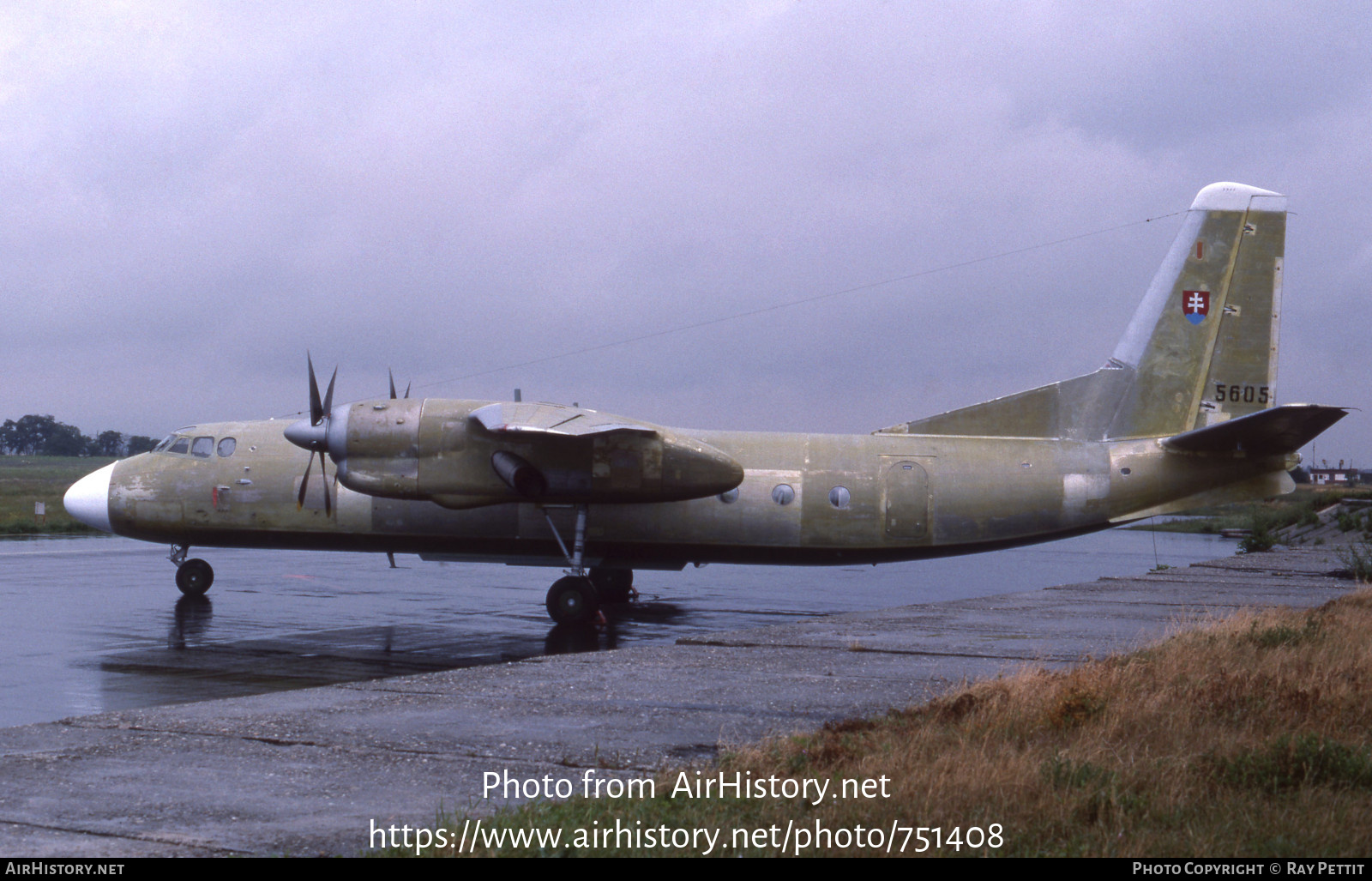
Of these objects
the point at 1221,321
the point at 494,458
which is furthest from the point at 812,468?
the point at 1221,321

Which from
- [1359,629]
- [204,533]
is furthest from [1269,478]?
[204,533]

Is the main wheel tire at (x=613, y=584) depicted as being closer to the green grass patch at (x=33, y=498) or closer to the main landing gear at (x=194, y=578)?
the main landing gear at (x=194, y=578)

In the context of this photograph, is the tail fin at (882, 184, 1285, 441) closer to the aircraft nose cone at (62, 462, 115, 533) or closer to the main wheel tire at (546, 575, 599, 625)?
the main wheel tire at (546, 575, 599, 625)

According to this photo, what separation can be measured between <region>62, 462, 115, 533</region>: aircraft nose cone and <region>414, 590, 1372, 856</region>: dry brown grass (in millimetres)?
18481

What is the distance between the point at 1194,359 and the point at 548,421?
39.3ft

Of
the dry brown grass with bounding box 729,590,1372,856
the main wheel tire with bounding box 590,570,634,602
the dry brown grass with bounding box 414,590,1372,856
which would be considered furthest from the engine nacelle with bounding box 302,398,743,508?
the dry brown grass with bounding box 414,590,1372,856

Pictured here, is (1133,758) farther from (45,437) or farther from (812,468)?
(45,437)

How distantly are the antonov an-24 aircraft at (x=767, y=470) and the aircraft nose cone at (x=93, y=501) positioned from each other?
0.05 metres

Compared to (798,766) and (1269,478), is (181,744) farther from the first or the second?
(1269,478)

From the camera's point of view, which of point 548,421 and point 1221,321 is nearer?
point 548,421

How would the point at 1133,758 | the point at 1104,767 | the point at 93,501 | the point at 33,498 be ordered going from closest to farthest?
the point at 1104,767 < the point at 1133,758 < the point at 93,501 < the point at 33,498

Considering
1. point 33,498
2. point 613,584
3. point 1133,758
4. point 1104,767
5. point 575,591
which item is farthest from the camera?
point 33,498

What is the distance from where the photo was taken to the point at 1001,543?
2052 cm

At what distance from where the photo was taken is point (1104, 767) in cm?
666
